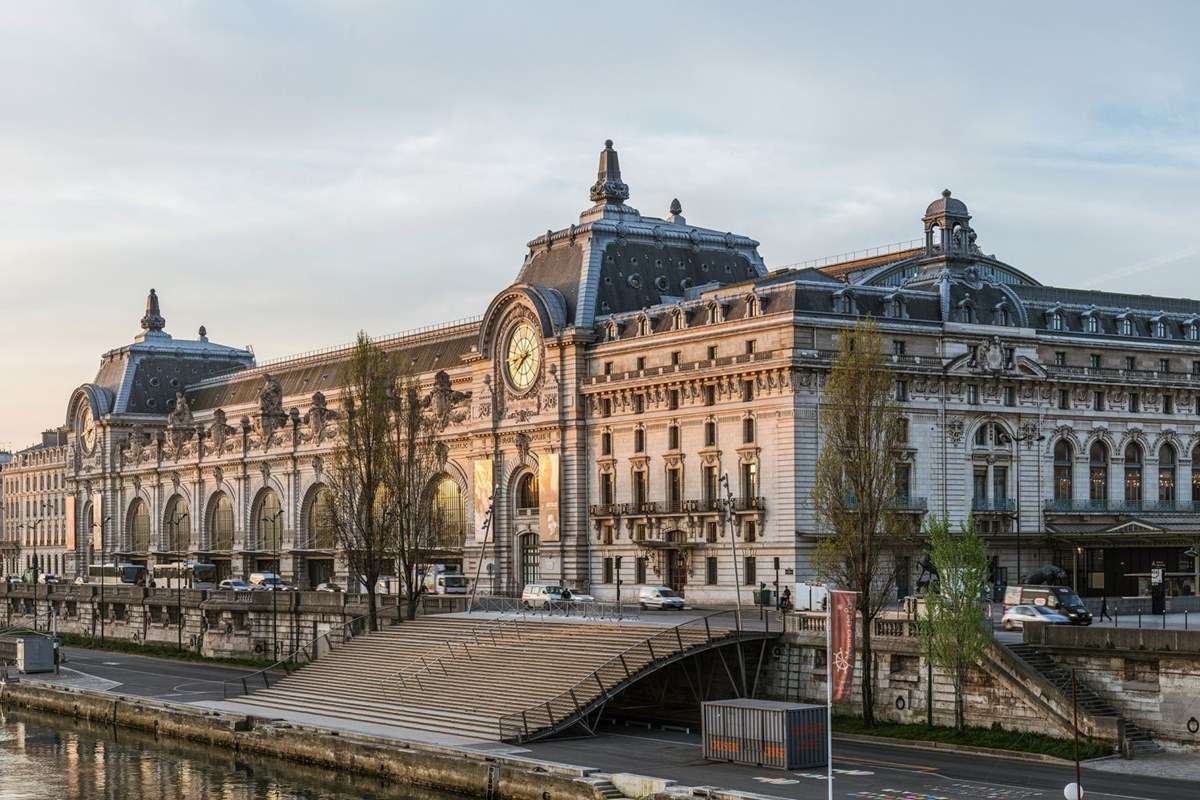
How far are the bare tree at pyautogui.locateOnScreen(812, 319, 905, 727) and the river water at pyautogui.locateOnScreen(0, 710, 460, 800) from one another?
64.5 ft

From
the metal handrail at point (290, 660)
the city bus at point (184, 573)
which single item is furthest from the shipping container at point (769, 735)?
the city bus at point (184, 573)

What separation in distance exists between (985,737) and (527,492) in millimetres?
61326

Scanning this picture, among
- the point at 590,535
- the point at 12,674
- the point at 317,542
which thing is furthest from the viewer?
the point at 317,542

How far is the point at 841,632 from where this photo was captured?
5531 cm

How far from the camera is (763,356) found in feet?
335

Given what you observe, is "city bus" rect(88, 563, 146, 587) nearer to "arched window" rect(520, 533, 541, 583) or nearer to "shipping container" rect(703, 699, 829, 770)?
"arched window" rect(520, 533, 541, 583)

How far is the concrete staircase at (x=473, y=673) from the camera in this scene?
72.6 metres

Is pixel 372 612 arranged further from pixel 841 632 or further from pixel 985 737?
pixel 841 632

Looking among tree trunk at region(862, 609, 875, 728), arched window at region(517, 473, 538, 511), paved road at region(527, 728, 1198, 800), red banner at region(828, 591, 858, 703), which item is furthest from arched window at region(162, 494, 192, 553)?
red banner at region(828, 591, 858, 703)

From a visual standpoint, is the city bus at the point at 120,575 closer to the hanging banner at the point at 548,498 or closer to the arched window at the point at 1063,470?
the hanging banner at the point at 548,498

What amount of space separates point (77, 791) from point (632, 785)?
2613 cm

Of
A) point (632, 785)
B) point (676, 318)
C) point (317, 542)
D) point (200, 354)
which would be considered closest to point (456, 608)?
point (676, 318)

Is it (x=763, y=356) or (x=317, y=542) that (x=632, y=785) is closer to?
(x=763, y=356)

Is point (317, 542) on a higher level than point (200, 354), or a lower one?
lower
